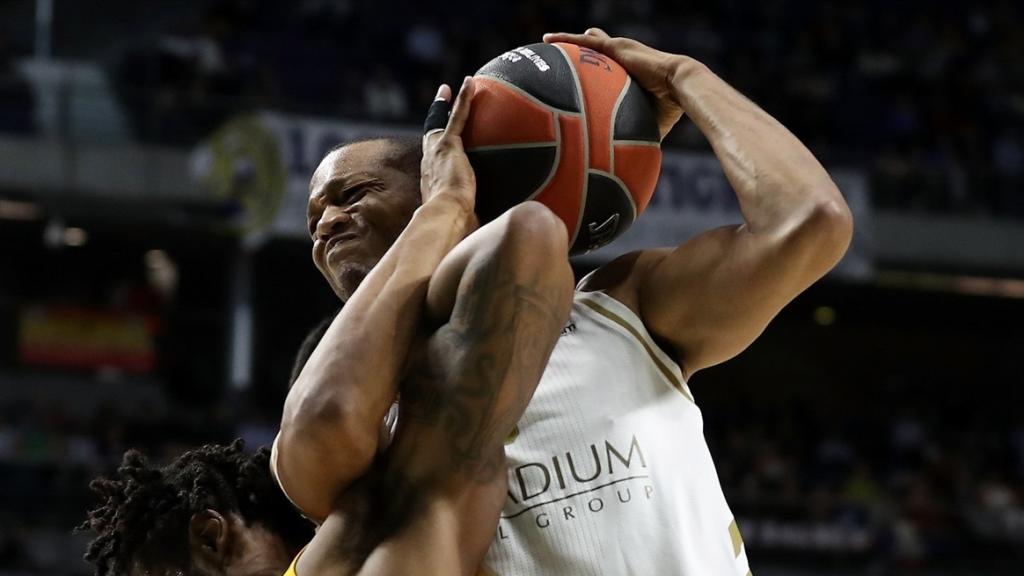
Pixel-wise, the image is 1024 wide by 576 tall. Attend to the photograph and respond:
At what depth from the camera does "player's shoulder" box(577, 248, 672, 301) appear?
9.58 feet

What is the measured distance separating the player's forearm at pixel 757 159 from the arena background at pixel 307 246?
29.6 ft

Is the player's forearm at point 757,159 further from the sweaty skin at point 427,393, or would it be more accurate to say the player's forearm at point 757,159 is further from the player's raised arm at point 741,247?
the sweaty skin at point 427,393

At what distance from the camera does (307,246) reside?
564 inches

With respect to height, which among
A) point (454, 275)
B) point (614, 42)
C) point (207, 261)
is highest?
point (614, 42)

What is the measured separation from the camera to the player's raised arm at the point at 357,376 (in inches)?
100

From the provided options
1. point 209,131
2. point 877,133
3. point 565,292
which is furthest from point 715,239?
point 877,133

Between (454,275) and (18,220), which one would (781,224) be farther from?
(18,220)

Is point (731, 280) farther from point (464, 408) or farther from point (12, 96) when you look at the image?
point (12, 96)

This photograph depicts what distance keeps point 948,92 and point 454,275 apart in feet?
51.6

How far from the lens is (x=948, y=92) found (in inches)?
683

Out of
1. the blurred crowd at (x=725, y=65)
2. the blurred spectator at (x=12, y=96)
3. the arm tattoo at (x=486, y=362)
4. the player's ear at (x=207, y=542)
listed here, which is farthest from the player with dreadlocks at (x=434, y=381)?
the blurred spectator at (x=12, y=96)

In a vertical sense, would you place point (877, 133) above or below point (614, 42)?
below

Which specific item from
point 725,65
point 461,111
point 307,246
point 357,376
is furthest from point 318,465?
point 725,65

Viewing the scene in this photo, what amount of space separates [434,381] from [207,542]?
3.10 feet
